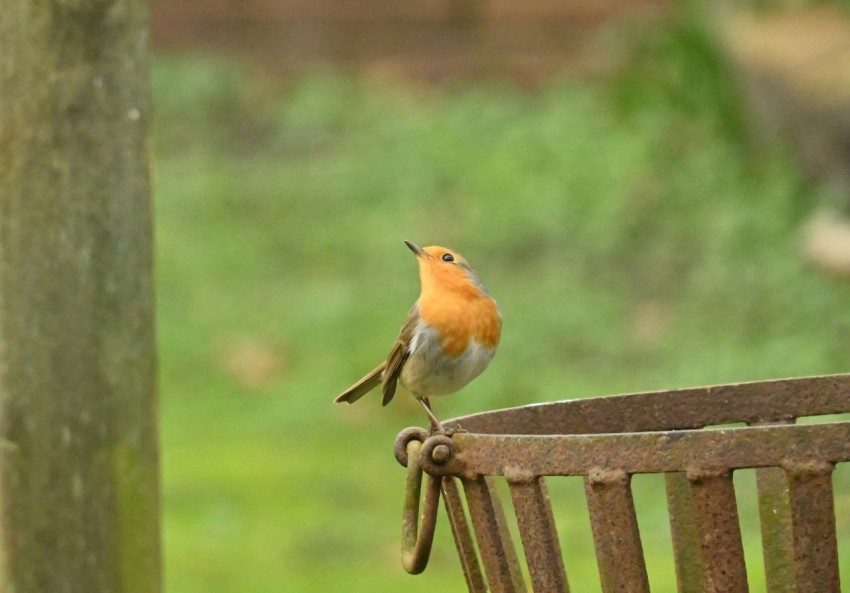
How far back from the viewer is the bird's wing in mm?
3232

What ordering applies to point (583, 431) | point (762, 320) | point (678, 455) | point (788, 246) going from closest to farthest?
1. point (678, 455)
2. point (583, 431)
3. point (762, 320)
4. point (788, 246)

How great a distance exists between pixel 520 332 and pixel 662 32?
3.16 metres

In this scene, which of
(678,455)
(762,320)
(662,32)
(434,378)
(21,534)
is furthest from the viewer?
(662,32)

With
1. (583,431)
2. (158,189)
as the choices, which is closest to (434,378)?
(583,431)

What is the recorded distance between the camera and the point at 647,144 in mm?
9656

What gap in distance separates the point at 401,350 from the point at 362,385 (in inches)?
5.4

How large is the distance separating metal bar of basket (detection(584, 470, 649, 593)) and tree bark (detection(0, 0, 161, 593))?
100 cm

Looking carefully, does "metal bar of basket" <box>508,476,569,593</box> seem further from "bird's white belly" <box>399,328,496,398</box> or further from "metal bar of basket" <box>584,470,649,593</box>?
"bird's white belly" <box>399,328,496,398</box>

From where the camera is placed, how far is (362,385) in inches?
131

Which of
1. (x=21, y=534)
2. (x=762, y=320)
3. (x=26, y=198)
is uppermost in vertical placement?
(x=26, y=198)

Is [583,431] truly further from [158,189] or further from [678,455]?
[158,189]

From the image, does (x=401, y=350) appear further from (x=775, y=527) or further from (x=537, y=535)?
(x=537, y=535)

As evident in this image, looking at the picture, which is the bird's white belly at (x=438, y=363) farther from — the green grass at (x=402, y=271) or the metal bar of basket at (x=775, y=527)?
the green grass at (x=402, y=271)

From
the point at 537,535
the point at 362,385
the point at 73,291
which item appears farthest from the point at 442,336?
the point at 537,535
